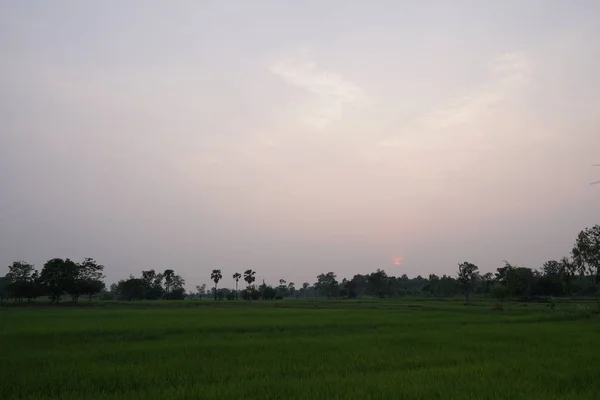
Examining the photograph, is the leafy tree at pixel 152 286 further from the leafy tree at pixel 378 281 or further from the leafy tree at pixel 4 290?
the leafy tree at pixel 378 281

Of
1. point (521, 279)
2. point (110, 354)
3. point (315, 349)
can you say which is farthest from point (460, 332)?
point (521, 279)

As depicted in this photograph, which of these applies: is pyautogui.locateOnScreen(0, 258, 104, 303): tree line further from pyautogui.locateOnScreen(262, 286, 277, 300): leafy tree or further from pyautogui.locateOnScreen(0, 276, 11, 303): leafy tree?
pyautogui.locateOnScreen(262, 286, 277, 300): leafy tree

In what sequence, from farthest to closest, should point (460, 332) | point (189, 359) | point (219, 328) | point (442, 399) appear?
point (219, 328)
point (460, 332)
point (189, 359)
point (442, 399)

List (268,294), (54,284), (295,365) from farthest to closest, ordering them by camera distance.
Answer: (268,294), (54,284), (295,365)

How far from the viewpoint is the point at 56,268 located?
69125 millimetres

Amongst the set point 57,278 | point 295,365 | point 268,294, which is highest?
point 57,278

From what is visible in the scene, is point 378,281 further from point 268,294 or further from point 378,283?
point 268,294

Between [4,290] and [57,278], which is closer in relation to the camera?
[57,278]

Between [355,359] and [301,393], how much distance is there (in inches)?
201

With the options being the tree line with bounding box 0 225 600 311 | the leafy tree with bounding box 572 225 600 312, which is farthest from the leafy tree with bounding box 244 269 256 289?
the leafy tree with bounding box 572 225 600 312

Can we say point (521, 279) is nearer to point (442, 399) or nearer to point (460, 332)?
point (460, 332)

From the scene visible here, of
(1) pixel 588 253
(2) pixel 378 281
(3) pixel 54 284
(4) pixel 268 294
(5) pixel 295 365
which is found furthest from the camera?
(2) pixel 378 281

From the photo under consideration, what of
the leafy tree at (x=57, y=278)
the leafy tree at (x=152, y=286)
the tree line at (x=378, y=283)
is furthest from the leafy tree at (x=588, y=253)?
the leafy tree at (x=152, y=286)

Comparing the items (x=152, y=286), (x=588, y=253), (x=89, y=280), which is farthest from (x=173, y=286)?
(x=588, y=253)
